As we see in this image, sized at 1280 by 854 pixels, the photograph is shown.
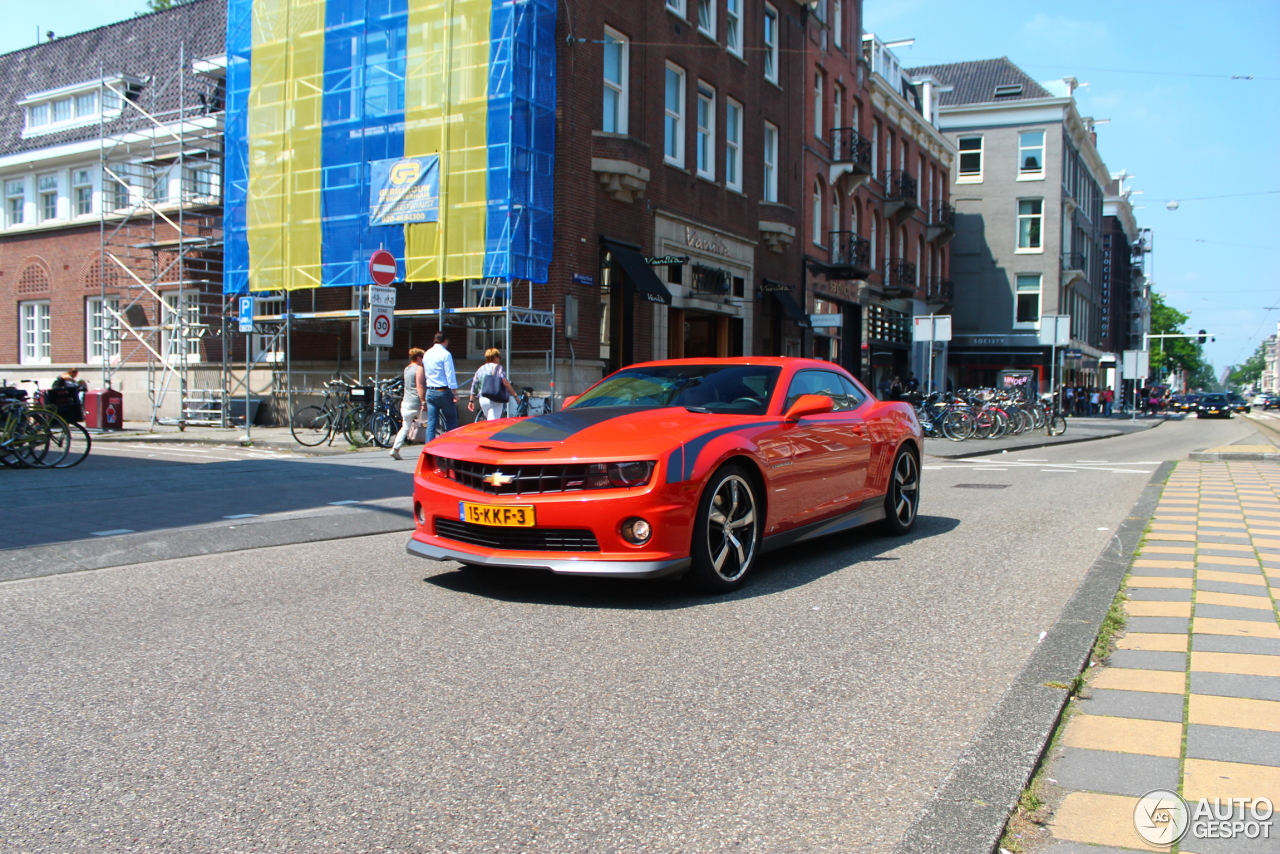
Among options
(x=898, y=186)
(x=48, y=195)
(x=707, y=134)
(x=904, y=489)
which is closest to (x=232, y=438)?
(x=904, y=489)

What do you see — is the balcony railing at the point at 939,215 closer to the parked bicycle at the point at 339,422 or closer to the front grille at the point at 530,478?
the parked bicycle at the point at 339,422

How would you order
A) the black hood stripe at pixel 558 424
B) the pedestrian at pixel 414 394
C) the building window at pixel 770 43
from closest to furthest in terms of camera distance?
the black hood stripe at pixel 558 424 < the pedestrian at pixel 414 394 < the building window at pixel 770 43

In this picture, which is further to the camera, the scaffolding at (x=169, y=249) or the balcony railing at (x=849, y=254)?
the balcony railing at (x=849, y=254)

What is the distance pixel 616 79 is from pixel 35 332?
18818 mm

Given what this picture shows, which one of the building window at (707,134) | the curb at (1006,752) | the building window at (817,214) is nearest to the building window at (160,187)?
the building window at (707,134)

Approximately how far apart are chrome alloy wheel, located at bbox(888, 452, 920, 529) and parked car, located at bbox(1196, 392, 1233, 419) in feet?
196

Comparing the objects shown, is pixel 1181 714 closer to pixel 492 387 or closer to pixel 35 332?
pixel 492 387

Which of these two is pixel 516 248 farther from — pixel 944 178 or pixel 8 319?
pixel 944 178

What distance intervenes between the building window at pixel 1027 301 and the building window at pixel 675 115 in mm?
36321

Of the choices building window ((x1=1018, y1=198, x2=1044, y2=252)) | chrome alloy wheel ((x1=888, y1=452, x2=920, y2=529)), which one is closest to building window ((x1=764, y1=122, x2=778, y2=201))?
chrome alloy wheel ((x1=888, y1=452, x2=920, y2=529))

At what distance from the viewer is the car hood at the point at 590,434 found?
5.25 meters

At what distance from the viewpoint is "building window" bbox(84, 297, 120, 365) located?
2611 cm

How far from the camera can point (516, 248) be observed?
18.8 meters

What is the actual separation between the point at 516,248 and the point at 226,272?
26.9 ft
